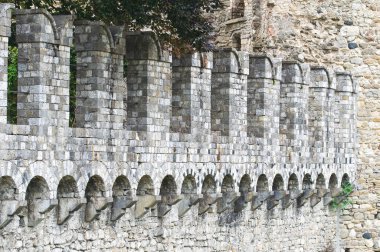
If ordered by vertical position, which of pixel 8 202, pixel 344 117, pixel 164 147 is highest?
pixel 344 117

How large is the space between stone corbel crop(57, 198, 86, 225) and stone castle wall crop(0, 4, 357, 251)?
2 cm

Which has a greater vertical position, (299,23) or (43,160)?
(299,23)

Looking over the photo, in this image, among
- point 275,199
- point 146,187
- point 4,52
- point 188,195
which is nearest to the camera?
point 4,52

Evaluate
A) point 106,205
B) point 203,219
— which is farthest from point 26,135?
point 203,219

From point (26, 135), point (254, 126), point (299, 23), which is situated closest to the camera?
point (26, 135)

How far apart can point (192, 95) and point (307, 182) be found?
5479 millimetres

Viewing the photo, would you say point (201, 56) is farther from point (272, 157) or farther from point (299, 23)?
point (299, 23)

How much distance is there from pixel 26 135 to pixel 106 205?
2.43 meters

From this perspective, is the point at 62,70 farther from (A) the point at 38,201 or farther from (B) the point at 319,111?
(B) the point at 319,111

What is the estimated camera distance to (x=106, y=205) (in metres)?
25.7

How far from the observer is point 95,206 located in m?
25.6

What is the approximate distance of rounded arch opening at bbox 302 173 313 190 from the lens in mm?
32875

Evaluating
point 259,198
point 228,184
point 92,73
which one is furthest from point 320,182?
point 92,73

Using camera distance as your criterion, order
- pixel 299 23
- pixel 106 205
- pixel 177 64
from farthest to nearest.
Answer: pixel 299 23 → pixel 177 64 → pixel 106 205
